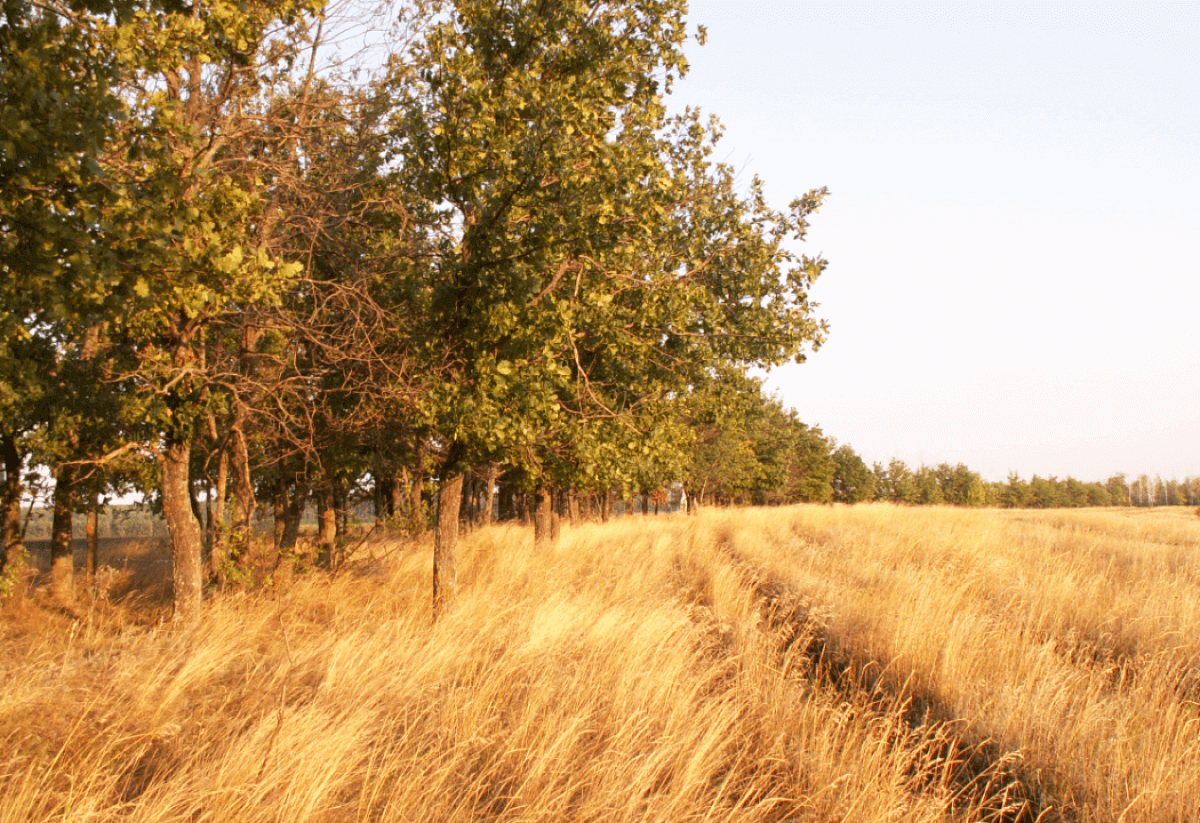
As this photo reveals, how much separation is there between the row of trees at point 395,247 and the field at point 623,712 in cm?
218

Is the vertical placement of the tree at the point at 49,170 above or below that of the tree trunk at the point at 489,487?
above

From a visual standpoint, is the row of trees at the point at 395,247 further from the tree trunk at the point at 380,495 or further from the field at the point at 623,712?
→ the tree trunk at the point at 380,495

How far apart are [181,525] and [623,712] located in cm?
552

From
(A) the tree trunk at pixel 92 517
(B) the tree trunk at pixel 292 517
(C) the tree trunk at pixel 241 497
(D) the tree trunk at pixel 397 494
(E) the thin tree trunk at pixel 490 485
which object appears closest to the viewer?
(C) the tree trunk at pixel 241 497

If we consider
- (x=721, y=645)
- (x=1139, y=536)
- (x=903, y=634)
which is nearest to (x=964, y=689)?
(x=903, y=634)

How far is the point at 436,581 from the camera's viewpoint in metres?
9.04

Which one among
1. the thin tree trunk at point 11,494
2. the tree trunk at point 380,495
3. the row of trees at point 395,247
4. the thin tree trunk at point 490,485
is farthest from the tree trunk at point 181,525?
the tree trunk at point 380,495

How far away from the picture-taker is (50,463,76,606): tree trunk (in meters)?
14.3

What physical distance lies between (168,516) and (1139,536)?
24086 mm

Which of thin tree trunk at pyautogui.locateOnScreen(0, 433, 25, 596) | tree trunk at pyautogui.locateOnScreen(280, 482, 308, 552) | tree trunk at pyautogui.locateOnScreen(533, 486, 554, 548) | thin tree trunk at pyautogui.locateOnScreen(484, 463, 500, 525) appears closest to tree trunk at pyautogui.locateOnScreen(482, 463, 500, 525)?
thin tree trunk at pyautogui.locateOnScreen(484, 463, 500, 525)

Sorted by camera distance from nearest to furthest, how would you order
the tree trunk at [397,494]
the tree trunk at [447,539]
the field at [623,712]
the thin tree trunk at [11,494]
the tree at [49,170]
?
the field at [623,712]
the tree at [49,170]
the tree trunk at [447,539]
the tree trunk at [397,494]
the thin tree trunk at [11,494]

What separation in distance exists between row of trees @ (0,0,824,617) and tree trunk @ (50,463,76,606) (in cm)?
452

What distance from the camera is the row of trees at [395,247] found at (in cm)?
460

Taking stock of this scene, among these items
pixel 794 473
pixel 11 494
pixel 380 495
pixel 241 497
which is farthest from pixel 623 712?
pixel 794 473
